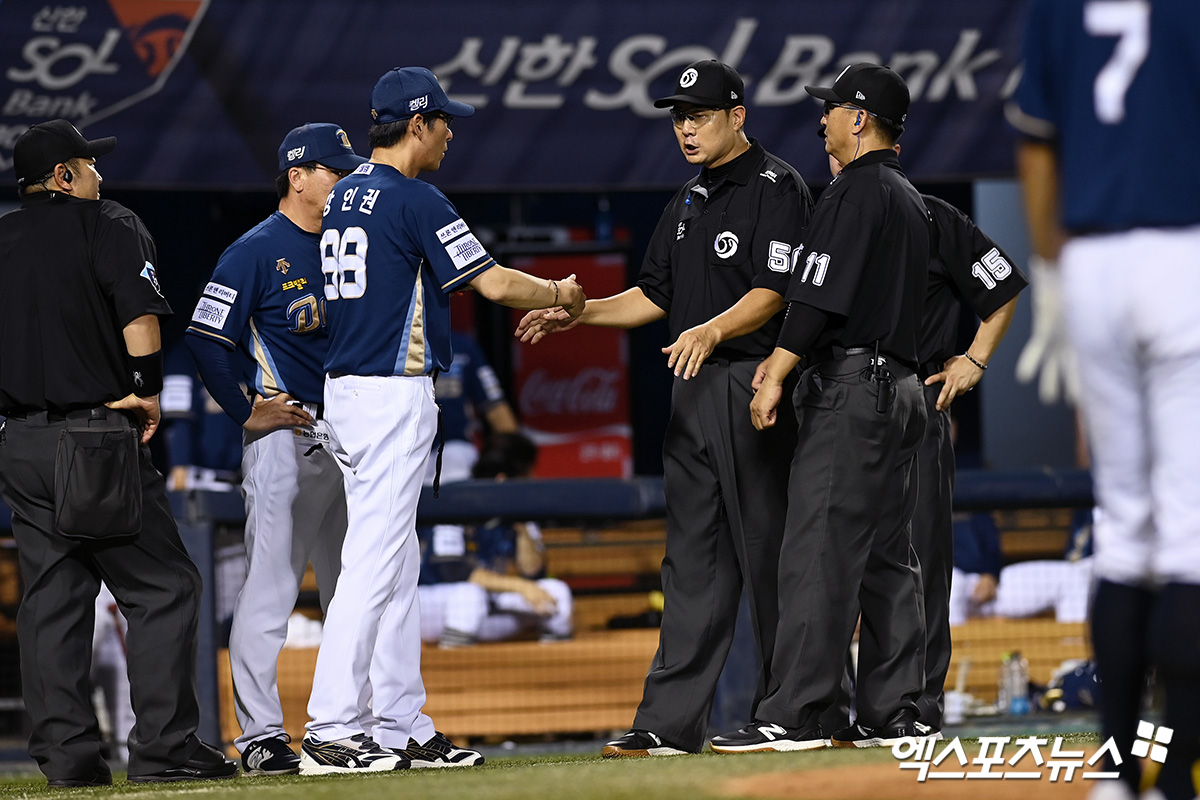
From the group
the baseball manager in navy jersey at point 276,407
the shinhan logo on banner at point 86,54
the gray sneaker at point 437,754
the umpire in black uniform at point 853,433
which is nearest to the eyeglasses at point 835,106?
the umpire in black uniform at point 853,433

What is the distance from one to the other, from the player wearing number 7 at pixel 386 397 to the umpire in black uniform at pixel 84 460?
55 centimetres

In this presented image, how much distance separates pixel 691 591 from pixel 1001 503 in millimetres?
2136

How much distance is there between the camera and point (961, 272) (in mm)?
4742

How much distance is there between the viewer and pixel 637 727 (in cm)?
412

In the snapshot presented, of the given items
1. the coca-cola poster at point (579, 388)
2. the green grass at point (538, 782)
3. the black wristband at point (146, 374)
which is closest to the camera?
the green grass at point (538, 782)

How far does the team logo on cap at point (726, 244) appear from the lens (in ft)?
13.9

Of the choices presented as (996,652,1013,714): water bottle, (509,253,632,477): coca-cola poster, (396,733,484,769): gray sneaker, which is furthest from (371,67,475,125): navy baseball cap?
(509,253,632,477): coca-cola poster

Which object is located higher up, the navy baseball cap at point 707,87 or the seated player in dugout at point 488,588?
the navy baseball cap at point 707,87

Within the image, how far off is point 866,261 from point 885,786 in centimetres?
155

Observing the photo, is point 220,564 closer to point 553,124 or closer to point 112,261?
point 112,261

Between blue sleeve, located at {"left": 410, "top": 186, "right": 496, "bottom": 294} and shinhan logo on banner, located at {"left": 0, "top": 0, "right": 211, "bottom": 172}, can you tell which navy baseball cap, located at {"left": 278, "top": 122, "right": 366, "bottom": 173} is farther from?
shinhan logo on banner, located at {"left": 0, "top": 0, "right": 211, "bottom": 172}

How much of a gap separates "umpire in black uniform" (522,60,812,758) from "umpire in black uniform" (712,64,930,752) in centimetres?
14

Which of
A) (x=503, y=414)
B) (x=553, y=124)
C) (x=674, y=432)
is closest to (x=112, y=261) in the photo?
(x=674, y=432)

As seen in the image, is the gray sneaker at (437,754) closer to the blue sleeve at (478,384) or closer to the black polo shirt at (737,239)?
the black polo shirt at (737,239)
